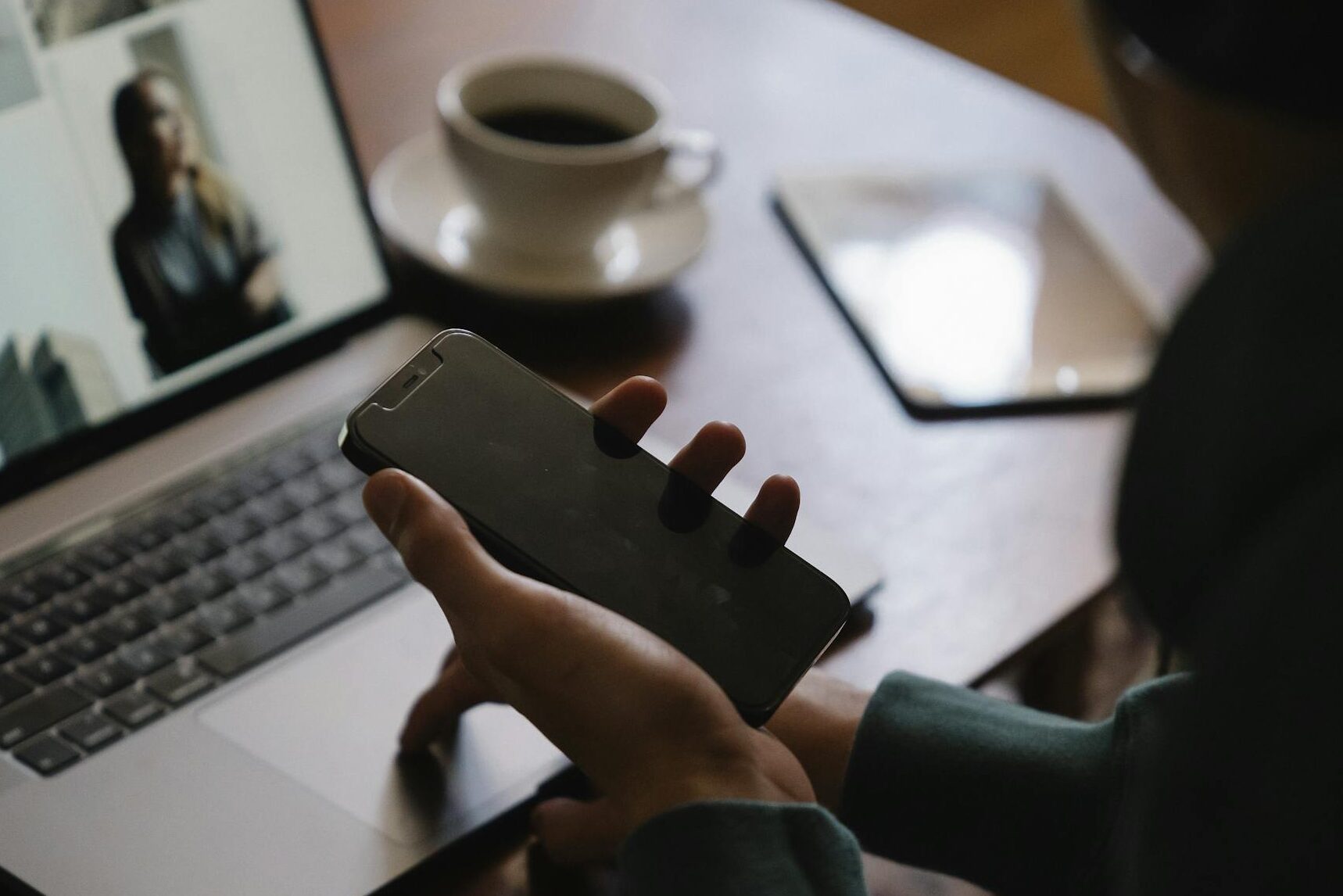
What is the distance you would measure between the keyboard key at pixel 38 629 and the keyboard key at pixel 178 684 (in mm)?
42

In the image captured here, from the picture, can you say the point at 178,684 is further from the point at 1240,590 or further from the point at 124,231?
the point at 1240,590

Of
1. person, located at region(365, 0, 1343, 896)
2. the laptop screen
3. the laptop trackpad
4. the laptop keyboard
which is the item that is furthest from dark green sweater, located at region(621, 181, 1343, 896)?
the laptop screen

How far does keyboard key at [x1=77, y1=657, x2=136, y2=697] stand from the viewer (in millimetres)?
514

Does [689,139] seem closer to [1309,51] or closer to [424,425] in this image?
[424,425]

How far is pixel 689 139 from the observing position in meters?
0.79

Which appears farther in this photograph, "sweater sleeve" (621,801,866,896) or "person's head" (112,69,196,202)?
"person's head" (112,69,196,202)

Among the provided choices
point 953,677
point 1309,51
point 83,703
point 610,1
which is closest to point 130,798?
point 83,703

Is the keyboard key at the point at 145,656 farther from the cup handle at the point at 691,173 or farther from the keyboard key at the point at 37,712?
the cup handle at the point at 691,173

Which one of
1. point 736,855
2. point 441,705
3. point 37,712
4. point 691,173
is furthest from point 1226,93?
point 691,173

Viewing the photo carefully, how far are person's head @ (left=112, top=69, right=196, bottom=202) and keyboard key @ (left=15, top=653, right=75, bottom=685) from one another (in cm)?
21

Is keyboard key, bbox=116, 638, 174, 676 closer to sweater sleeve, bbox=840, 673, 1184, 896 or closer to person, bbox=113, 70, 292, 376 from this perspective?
person, bbox=113, 70, 292, 376

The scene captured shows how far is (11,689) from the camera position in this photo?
505mm

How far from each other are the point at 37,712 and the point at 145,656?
44 millimetres

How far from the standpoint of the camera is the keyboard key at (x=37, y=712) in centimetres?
49
